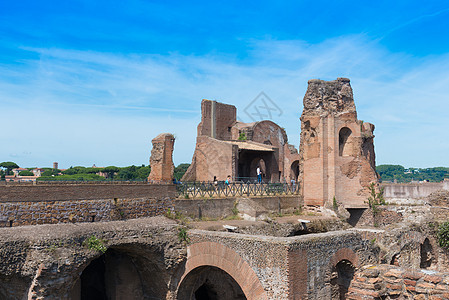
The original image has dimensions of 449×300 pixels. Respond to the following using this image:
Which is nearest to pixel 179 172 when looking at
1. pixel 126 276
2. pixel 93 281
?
pixel 93 281

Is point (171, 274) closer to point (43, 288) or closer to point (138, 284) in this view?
point (138, 284)

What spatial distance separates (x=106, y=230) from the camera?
1030cm

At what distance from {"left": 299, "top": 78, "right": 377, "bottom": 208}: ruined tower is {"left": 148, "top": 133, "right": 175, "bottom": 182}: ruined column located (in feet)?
19.5

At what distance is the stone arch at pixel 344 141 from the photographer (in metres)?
17.5

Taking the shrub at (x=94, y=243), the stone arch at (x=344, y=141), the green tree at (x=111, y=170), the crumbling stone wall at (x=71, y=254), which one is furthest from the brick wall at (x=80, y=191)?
the green tree at (x=111, y=170)

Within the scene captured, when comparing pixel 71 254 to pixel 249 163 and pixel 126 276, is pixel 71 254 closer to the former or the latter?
pixel 126 276

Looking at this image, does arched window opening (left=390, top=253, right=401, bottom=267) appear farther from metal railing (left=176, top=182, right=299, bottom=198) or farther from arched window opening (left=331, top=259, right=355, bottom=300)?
metal railing (left=176, top=182, right=299, bottom=198)

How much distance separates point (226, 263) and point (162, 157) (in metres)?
5.02

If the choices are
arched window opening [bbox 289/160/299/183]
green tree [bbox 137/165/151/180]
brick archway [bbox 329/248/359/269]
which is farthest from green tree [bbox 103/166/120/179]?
brick archway [bbox 329/248/359/269]

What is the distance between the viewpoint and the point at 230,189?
1538 centimetres

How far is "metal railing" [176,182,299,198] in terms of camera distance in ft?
46.2

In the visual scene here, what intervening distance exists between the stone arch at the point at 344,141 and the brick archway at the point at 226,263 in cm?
892

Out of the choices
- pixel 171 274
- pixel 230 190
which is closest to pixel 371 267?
pixel 171 274

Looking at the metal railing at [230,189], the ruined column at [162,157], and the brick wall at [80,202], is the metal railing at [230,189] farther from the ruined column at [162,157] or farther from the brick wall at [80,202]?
the brick wall at [80,202]
